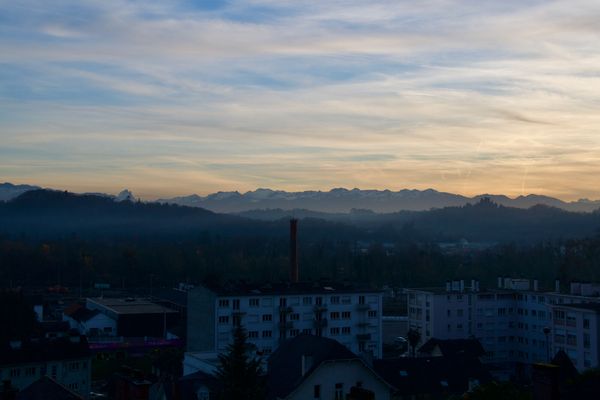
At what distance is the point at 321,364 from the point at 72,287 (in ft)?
222

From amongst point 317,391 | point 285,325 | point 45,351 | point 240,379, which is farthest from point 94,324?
point 240,379

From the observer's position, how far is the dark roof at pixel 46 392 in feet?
66.3

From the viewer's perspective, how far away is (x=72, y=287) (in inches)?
3376

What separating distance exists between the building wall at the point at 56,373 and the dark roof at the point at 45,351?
0.17 metres

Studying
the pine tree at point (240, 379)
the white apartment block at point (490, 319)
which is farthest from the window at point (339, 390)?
the white apartment block at point (490, 319)

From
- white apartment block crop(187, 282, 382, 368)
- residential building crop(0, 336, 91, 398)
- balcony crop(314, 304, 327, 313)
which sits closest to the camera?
residential building crop(0, 336, 91, 398)

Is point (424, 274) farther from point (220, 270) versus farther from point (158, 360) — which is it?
point (158, 360)

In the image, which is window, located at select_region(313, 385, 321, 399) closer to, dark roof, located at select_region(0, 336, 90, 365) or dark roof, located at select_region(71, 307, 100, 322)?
dark roof, located at select_region(0, 336, 90, 365)

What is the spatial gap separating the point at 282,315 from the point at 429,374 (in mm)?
13663

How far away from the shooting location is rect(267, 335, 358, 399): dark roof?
23016 mm

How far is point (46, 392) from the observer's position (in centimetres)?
2048

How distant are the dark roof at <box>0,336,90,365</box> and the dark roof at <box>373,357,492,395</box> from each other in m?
11.6

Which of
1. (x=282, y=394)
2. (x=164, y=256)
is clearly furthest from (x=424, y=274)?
(x=282, y=394)

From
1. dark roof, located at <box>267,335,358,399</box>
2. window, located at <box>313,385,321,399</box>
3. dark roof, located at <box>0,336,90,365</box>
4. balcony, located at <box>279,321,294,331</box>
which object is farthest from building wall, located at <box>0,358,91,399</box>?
balcony, located at <box>279,321,294,331</box>
